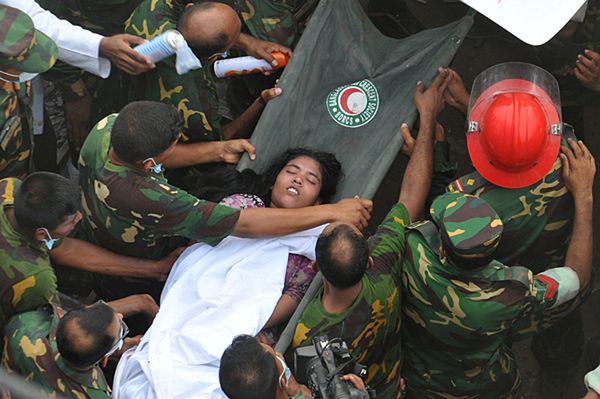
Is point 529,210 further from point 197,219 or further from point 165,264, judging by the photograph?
point 165,264

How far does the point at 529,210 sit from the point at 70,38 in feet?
8.11

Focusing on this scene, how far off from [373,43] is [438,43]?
1.35ft

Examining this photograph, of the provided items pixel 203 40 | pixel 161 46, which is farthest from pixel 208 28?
pixel 161 46

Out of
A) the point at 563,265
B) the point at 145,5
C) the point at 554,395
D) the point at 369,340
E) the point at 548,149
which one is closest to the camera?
the point at 369,340

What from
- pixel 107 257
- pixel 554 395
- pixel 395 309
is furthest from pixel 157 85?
pixel 554 395

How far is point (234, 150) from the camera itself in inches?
175

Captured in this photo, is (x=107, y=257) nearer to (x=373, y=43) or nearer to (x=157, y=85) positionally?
(x=157, y=85)

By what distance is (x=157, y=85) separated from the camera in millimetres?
4383

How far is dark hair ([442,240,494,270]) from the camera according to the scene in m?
3.33

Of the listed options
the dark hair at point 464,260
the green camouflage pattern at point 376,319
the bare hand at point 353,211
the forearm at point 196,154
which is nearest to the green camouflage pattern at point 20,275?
the green camouflage pattern at point 376,319

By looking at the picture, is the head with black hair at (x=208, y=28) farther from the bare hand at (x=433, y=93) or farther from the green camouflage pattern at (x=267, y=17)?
the bare hand at (x=433, y=93)

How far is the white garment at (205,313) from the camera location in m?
3.46

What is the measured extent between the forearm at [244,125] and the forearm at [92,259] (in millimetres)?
1125

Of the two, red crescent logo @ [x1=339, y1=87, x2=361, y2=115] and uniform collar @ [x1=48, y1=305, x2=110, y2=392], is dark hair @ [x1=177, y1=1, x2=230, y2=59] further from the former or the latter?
uniform collar @ [x1=48, y1=305, x2=110, y2=392]
